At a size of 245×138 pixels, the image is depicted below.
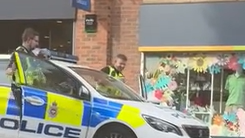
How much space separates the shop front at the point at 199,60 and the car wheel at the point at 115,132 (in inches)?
174

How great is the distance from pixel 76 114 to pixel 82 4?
5136 millimetres

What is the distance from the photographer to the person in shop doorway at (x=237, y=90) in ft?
41.8

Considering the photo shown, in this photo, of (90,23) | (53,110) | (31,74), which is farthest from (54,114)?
(90,23)

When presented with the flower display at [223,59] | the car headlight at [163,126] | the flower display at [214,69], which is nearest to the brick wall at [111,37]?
the flower display at [214,69]

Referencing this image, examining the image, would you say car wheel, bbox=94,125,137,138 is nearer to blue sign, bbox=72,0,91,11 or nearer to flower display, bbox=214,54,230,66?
blue sign, bbox=72,0,91,11

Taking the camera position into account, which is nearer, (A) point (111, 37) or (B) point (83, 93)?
(B) point (83, 93)

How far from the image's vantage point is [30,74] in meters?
8.55

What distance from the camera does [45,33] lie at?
14.1 metres

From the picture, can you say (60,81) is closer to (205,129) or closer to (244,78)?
(205,129)

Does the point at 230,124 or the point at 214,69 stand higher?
the point at 214,69

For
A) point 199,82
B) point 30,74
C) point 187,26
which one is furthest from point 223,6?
point 30,74

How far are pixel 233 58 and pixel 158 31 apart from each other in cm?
174

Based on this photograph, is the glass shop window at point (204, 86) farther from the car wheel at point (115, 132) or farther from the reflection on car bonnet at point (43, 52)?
the car wheel at point (115, 132)

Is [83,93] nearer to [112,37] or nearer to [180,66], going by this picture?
[180,66]
